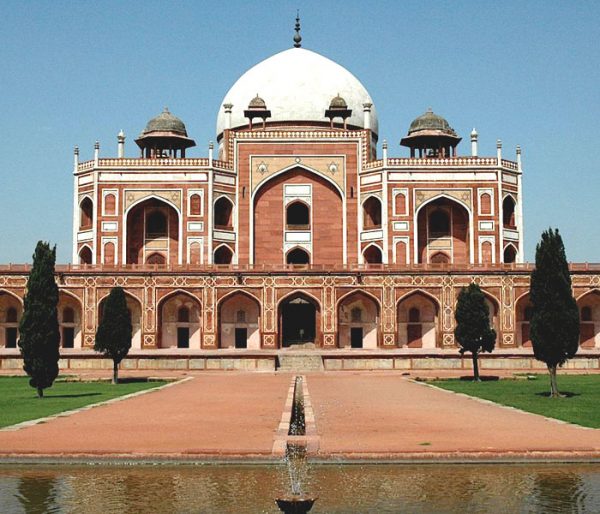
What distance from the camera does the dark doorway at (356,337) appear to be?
32.9 metres

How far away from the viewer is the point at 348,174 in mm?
37562

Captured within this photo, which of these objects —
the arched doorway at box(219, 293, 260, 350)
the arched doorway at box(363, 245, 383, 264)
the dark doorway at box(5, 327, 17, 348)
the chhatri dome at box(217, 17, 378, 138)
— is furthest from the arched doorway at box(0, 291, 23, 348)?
the arched doorway at box(363, 245, 383, 264)

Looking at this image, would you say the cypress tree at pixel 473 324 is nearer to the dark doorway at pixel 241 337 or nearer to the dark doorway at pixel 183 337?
the dark doorway at pixel 241 337

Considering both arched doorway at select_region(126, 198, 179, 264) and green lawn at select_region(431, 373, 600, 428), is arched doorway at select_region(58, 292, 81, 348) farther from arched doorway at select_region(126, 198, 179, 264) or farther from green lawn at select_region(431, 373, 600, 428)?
green lawn at select_region(431, 373, 600, 428)

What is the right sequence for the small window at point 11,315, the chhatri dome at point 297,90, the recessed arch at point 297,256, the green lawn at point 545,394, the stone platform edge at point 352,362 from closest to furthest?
the green lawn at point 545,394 → the stone platform edge at point 352,362 → the small window at point 11,315 → the recessed arch at point 297,256 → the chhatri dome at point 297,90

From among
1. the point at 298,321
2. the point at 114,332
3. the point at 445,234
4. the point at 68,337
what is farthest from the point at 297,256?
the point at 114,332

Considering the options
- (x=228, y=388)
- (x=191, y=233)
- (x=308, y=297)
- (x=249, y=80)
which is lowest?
(x=228, y=388)

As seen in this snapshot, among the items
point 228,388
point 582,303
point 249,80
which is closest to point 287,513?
point 228,388

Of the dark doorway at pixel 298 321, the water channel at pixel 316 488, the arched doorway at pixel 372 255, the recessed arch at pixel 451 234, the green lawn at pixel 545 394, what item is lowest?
the green lawn at pixel 545 394

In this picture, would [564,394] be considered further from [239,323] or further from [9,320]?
[9,320]

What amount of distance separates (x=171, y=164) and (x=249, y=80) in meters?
8.41

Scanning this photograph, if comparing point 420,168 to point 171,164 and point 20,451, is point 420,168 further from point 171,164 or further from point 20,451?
point 20,451

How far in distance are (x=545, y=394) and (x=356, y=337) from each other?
52.9ft

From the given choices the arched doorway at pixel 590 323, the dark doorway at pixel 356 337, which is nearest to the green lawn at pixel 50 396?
the dark doorway at pixel 356 337
